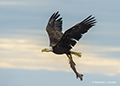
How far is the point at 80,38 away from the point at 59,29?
393 cm

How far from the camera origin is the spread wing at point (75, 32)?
2138 cm

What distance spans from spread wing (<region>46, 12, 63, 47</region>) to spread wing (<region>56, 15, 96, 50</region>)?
207cm

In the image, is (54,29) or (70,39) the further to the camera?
(54,29)

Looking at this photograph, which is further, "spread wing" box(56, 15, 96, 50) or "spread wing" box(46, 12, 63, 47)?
"spread wing" box(46, 12, 63, 47)

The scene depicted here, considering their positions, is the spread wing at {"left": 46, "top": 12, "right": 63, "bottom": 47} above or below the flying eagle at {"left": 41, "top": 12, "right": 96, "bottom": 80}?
above

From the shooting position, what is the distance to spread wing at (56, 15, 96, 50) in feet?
70.1

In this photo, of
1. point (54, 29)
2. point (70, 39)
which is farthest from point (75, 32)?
point (54, 29)

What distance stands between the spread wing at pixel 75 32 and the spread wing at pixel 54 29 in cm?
207

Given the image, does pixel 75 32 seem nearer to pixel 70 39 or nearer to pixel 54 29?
pixel 70 39

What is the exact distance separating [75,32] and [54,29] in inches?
158

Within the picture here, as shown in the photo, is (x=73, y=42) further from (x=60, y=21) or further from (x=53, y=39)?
(x=60, y=21)

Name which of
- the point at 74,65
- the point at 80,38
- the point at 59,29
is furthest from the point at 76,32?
the point at 59,29

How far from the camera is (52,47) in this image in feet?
74.7

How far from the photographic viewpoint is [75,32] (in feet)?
71.2
